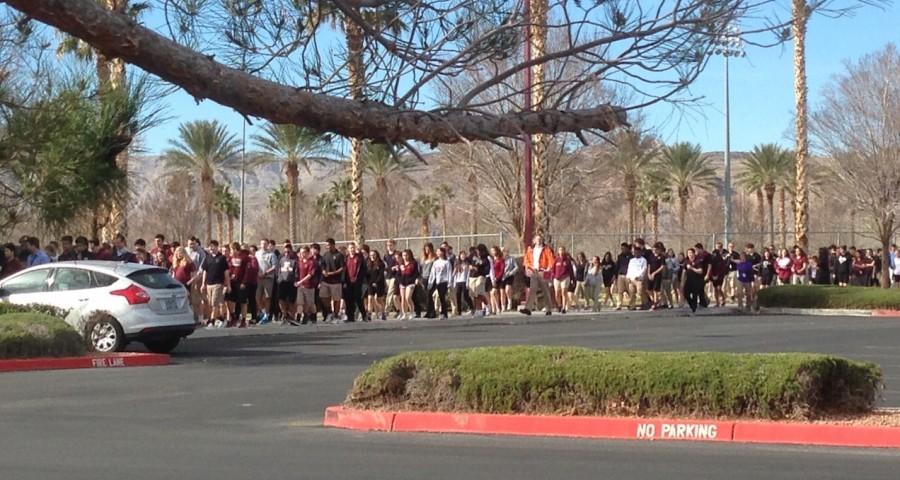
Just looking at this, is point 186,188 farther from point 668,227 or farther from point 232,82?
point 232,82

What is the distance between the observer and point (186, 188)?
67.6m

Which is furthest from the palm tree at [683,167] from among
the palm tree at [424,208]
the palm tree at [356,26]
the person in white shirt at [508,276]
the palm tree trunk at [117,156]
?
the palm tree at [356,26]

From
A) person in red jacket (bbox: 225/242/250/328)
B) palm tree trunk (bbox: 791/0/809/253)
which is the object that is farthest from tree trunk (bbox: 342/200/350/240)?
person in red jacket (bbox: 225/242/250/328)

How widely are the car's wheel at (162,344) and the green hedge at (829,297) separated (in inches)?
732

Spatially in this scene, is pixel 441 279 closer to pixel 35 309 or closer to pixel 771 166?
pixel 35 309

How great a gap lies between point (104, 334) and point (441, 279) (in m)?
11.5

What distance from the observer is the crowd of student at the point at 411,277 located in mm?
26875

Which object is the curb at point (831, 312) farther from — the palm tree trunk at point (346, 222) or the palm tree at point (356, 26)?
the palm tree trunk at point (346, 222)

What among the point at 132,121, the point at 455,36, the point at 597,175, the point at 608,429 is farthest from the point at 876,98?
the point at 455,36

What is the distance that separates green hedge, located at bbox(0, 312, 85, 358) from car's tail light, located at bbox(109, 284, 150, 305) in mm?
1263

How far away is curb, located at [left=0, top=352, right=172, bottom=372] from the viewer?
18.2 meters

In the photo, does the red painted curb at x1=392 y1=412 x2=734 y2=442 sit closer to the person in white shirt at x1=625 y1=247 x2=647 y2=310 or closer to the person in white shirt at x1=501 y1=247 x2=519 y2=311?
the person in white shirt at x1=501 y1=247 x2=519 y2=311

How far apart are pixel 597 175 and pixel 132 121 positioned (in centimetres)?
2978

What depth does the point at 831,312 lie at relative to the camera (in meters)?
33.8
